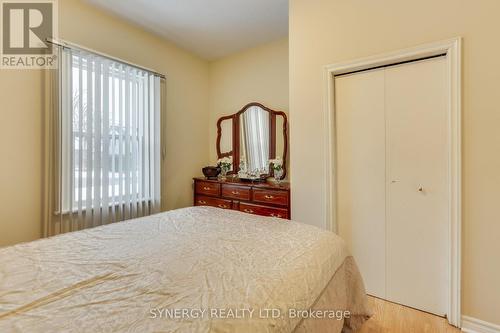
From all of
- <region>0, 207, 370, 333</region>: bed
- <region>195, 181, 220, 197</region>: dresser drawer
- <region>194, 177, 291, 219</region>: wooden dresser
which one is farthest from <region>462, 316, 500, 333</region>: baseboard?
<region>195, 181, 220, 197</region>: dresser drawer

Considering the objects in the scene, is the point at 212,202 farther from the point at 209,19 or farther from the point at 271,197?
the point at 209,19

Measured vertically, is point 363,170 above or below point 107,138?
below

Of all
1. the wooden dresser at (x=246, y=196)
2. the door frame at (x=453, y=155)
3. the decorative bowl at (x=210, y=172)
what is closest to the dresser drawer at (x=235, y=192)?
the wooden dresser at (x=246, y=196)

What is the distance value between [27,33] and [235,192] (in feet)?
7.90

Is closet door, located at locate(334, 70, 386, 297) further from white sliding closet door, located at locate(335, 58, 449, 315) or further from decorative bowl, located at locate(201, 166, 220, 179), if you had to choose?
decorative bowl, located at locate(201, 166, 220, 179)

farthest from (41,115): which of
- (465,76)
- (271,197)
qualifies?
(465,76)

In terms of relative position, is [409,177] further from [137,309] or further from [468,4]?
[137,309]

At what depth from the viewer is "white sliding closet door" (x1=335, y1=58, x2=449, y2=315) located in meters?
1.88

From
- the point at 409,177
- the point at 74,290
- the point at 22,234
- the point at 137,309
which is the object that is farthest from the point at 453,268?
the point at 22,234

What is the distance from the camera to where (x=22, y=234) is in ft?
6.98

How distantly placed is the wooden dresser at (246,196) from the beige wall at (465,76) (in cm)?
41

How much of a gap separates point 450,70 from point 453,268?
138 cm

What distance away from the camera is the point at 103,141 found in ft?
8.12

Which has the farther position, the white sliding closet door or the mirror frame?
the mirror frame
